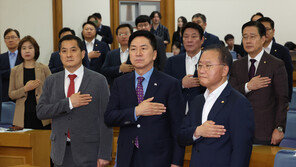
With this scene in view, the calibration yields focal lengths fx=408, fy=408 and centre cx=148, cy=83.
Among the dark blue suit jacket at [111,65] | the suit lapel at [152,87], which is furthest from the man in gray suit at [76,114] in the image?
the dark blue suit jacket at [111,65]

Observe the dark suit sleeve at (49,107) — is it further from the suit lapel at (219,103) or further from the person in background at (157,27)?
the person in background at (157,27)

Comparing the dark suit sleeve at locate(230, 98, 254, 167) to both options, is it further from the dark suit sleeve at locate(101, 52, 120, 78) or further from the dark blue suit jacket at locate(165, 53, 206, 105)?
the dark suit sleeve at locate(101, 52, 120, 78)

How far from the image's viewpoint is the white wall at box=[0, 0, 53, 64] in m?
8.55

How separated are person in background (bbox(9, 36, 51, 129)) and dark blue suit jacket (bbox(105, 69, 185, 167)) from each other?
1737mm

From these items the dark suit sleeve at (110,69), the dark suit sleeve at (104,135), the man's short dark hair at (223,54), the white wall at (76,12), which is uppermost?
the white wall at (76,12)

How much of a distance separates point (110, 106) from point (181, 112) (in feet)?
1.47

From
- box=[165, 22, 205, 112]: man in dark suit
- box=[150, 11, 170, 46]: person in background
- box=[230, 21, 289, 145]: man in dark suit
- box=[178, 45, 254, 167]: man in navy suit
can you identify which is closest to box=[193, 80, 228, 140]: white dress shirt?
box=[178, 45, 254, 167]: man in navy suit

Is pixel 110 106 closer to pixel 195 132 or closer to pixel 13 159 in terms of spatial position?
pixel 195 132

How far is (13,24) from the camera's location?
860 centimetres

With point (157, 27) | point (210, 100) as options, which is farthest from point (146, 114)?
point (157, 27)

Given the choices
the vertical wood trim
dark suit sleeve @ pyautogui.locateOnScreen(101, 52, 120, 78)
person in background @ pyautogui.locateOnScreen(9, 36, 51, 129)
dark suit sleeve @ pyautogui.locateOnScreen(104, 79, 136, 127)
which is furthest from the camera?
the vertical wood trim

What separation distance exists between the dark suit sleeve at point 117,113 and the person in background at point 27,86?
166cm

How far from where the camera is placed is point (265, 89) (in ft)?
10.1

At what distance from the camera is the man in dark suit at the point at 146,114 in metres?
2.44
